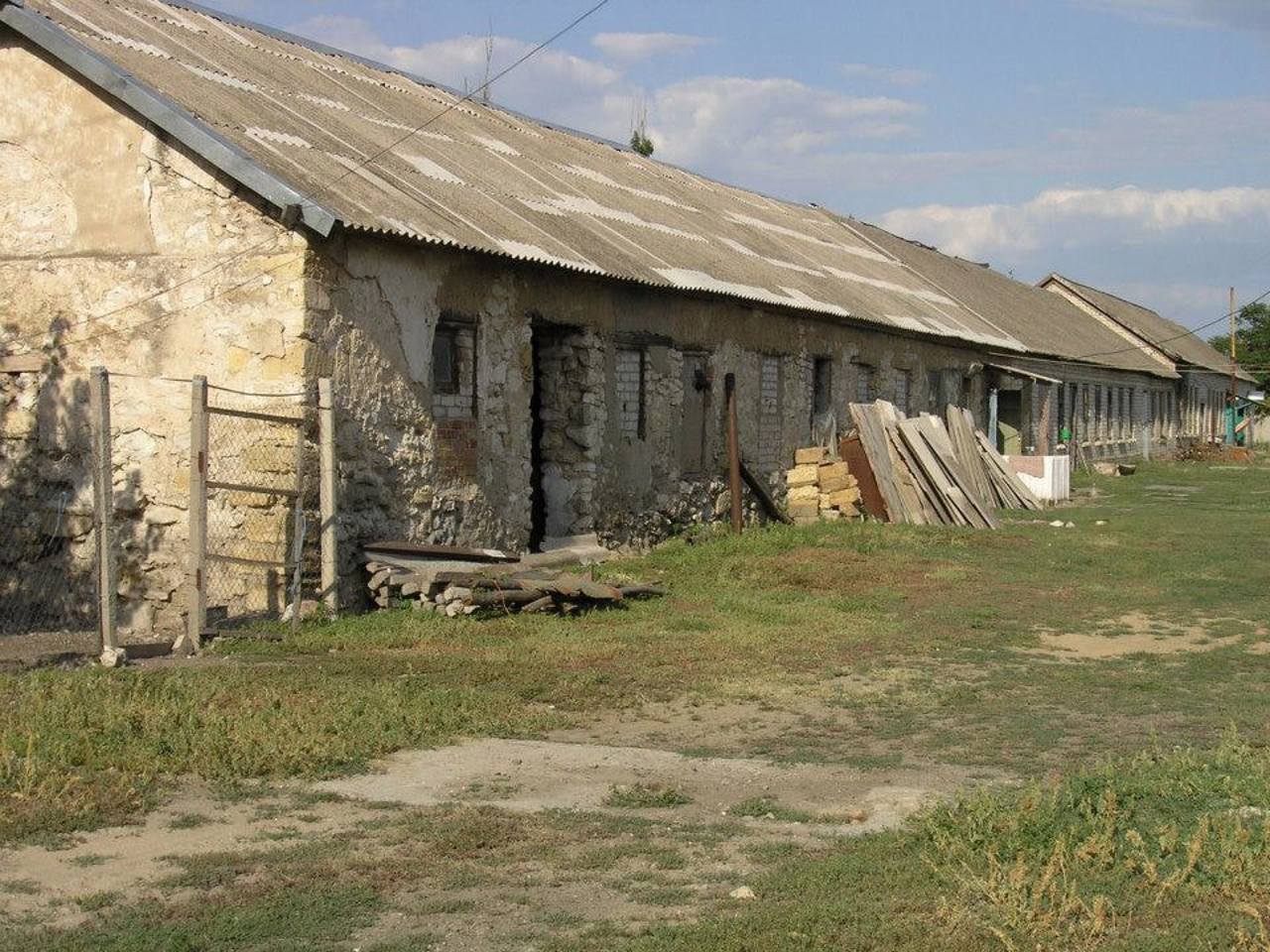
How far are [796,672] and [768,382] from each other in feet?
32.0

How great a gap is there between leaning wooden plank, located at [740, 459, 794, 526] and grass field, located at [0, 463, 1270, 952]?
143 inches

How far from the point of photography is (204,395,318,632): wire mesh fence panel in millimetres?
11320

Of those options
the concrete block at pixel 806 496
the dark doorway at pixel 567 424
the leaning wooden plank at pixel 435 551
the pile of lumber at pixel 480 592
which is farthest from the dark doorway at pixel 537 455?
the concrete block at pixel 806 496

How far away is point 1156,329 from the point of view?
4922 cm

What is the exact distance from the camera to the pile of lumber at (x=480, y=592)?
38.3ft

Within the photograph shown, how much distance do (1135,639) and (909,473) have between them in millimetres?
8362

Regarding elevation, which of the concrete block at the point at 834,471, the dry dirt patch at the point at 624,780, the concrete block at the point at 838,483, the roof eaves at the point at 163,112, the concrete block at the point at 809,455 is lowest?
the dry dirt patch at the point at 624,780

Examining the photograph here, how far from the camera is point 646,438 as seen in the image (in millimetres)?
16594

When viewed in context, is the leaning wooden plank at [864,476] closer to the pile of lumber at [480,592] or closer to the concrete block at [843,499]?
the concrete block at [843,499]

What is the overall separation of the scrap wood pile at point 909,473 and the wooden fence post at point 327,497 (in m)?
9.92

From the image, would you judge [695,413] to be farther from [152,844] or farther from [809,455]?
[152,844]

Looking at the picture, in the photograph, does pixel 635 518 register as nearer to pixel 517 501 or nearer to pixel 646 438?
pixel 646 438

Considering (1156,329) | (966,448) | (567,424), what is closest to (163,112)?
(567,424)

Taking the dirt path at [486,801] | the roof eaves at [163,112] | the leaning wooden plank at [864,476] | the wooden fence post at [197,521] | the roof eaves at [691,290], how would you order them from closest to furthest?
the dirt path at [486,801], the wooden fence post at [197,521], the roof eaves at [163,112], the roof eaves at [691,290], the leaning wooden plank at [864,476]
